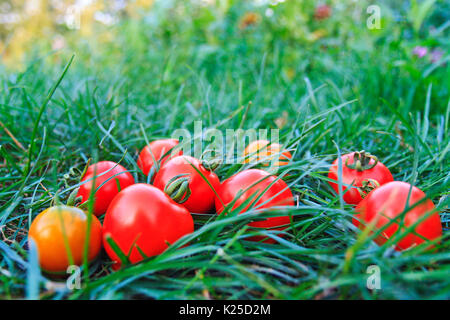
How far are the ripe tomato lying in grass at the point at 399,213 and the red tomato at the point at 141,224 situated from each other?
1.67 ft

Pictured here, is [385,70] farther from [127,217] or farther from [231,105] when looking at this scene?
[127,217]

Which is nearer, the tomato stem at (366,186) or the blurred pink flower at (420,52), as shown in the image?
the tomato stem at (366,186)

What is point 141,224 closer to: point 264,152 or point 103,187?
point 103,187

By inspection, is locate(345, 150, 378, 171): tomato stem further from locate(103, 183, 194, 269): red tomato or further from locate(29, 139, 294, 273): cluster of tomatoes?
locate(103, 183, 194, 269): red tomato

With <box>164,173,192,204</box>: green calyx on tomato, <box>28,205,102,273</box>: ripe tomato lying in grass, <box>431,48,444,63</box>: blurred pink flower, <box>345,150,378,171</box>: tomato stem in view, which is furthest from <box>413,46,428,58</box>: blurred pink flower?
<box>28,205,102,273</box>: ripe tomato lying in grass

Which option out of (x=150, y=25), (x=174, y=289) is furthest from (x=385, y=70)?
(x=150, y=25)

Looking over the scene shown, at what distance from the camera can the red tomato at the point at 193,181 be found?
3.62 feet

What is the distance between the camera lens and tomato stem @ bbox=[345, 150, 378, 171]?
1146 millimetres

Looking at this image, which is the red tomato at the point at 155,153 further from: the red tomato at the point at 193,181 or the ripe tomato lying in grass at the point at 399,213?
the ripe tomato lying in grass at the point at 399,213

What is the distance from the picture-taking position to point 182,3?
382cm

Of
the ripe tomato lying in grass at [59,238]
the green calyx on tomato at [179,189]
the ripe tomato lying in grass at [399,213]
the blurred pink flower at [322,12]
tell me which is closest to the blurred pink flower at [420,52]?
the blurred pink flower at [322,12]

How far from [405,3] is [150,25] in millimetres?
2806

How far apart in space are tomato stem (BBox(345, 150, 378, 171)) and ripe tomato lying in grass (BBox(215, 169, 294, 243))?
274 mm

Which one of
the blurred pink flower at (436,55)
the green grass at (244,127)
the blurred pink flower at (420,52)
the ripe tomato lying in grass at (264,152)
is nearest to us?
the green grass at (244,127)
